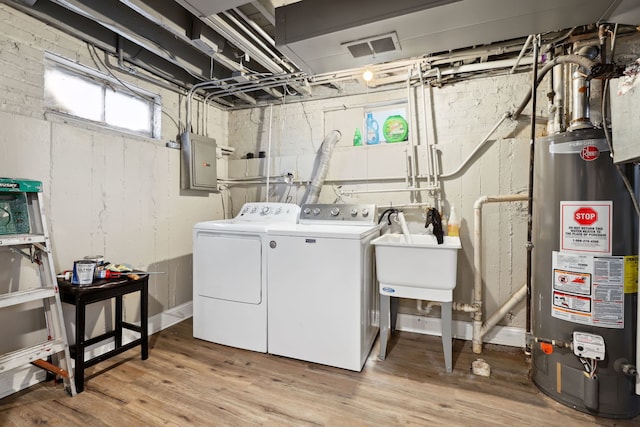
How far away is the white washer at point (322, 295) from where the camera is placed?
1873 millimetres

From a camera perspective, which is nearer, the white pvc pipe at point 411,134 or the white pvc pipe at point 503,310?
the white pvc pipe at point 503,310

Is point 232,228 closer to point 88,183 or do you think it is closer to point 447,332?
point 88,183

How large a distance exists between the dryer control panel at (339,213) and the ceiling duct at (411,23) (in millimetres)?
1088

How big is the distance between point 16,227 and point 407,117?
286cm

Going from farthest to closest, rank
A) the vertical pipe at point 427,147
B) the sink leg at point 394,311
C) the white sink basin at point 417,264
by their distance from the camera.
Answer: the sink leg at point 394,311
the vertical pipe at point 427,147
the white sink basin at point 417,264

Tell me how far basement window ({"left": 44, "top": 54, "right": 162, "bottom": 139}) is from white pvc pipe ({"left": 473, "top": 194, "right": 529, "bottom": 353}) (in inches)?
111

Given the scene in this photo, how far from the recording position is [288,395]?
66.0 inches

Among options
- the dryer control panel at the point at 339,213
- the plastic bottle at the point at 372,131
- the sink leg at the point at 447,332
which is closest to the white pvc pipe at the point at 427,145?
the plastic bottle at the point at 372,131

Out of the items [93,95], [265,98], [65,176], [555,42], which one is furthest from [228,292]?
[555,42]

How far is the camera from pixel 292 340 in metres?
2.04

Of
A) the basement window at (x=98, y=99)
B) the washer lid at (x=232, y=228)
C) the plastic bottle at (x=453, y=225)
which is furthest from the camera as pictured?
the plastic bottle at (x=453, y=225)

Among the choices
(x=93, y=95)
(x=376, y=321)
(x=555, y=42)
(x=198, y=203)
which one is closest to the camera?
(x=555, y=42)

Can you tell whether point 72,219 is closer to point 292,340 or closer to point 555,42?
point 292,340

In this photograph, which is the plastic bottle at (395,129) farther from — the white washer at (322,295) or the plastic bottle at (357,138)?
the white washer at (322,295)
